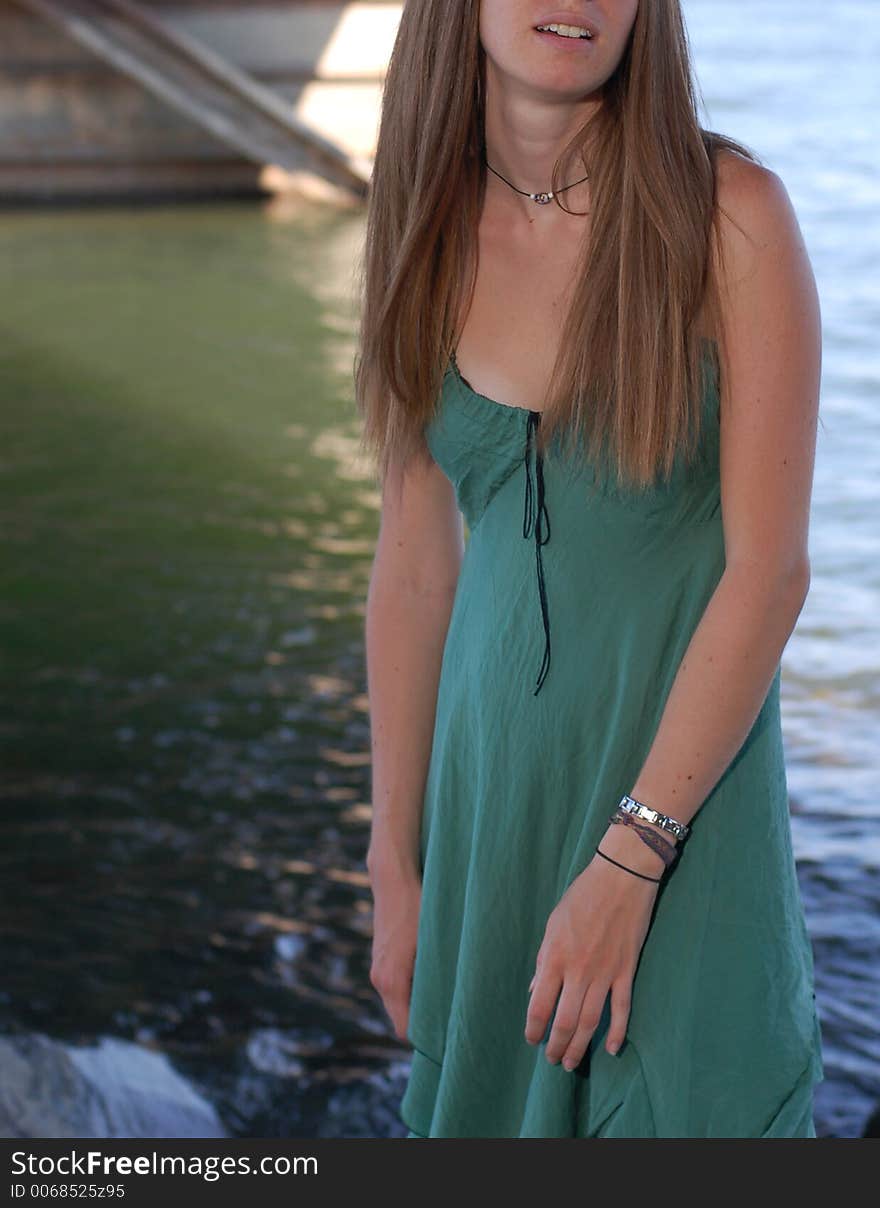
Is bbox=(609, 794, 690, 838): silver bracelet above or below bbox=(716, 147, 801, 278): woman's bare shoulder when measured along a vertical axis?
below

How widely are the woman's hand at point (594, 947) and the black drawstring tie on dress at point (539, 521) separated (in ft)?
0.57

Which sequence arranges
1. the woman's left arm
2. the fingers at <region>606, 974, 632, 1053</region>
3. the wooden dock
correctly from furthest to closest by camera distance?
1. the wooden dock
2. the fingers at <region>606, 974, 632, 1053</region>
3. the woman's left arm

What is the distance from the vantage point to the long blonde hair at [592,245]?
1343 mm

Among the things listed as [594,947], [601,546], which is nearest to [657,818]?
[594,947]

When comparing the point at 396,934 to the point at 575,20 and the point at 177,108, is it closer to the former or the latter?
the point at 575,20

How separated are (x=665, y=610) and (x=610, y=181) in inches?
14.9

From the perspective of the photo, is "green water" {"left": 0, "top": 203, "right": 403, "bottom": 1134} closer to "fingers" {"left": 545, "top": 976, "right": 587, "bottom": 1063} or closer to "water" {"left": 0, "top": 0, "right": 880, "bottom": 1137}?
"water" {"left": 0, "top": 0, "right": 880, "bottom": 1137}

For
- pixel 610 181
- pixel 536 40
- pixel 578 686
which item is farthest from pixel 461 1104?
pixel 536 40

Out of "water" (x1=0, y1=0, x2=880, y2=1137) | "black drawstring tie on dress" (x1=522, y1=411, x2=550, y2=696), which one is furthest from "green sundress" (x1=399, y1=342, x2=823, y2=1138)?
"water" (x1=0, y1=0, x2=880, y2=1137)

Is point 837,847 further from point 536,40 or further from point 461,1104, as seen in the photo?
point 536,40

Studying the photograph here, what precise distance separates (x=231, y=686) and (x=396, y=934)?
9.56 feet

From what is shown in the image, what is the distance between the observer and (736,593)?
1341 millimetres

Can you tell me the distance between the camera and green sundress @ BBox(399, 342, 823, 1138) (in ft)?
4.65

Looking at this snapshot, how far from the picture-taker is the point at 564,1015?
1409 millimetres
